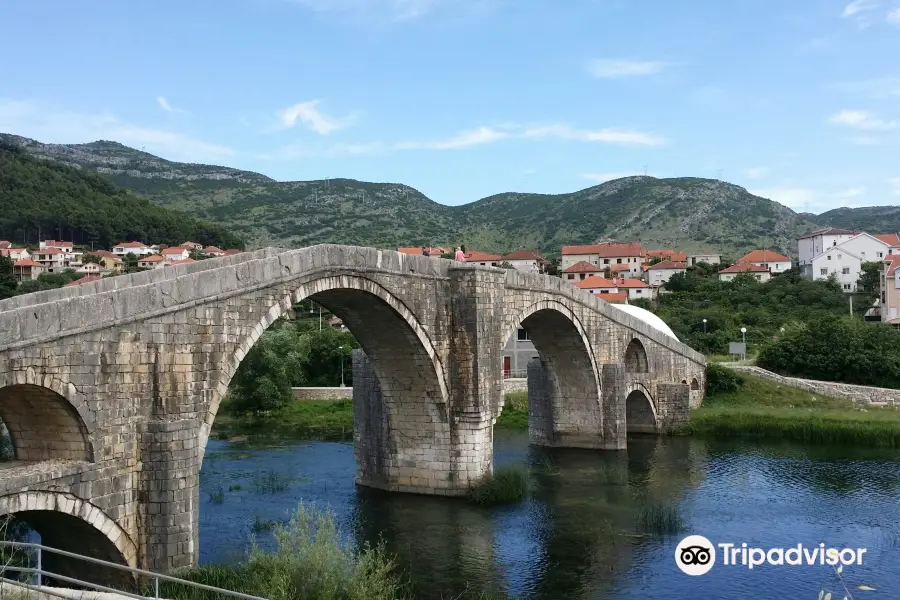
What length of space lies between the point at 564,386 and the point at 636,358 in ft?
13.8

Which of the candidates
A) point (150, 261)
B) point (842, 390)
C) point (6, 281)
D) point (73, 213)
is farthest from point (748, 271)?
point (73, 213)

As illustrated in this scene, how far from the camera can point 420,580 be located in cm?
1388

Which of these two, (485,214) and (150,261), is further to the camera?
(485,214)

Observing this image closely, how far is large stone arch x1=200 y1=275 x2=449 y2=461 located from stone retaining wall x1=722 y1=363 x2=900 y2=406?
62.4 ft

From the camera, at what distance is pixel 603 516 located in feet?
60.7

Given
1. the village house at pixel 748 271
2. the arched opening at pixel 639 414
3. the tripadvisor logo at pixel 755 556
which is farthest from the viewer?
the village house at pixel 748 271

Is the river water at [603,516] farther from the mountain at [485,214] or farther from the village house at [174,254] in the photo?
the mountain at [485,214]

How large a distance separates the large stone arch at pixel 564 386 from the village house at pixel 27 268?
57007mm

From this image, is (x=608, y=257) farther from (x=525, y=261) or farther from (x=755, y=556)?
(x=755, y=556)

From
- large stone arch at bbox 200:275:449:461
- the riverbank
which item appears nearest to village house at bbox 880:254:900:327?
the riverbank

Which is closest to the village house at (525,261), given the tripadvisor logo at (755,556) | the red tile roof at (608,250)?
the red tile roof at (608,250)

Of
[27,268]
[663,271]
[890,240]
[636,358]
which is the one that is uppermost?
[890,240]

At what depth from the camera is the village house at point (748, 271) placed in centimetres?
6631

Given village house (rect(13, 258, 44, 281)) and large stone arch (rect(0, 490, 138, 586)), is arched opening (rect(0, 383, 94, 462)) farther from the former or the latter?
village house (rect(13, 258, 44, 281))
